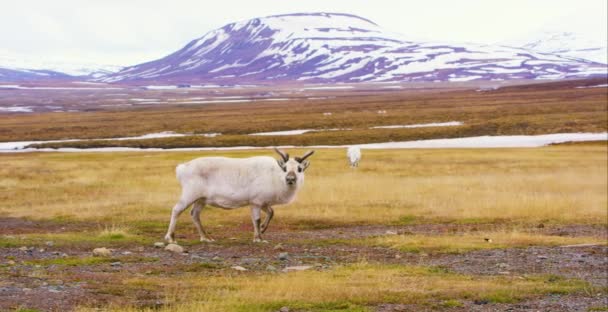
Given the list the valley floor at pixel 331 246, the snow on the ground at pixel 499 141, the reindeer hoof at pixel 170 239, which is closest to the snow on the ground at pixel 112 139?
the snow on the ground at pixel 499 141

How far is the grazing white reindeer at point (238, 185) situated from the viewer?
20.4 m

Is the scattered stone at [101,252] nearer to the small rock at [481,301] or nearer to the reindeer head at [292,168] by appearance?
the reindeer head at [292,168]

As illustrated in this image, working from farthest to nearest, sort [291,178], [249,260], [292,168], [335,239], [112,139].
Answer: [112,139]
[335,239]
[292,168]
[291,178]
[249,260]

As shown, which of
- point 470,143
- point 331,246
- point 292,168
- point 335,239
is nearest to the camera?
point 292,168

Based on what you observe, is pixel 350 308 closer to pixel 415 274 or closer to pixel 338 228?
pixel 415 274

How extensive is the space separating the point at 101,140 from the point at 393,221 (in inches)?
2208

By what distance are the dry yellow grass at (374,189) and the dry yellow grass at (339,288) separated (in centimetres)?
1084

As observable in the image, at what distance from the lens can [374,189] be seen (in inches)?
1368

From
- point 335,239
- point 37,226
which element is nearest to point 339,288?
point 335,239

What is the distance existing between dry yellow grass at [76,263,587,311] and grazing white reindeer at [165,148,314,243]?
182 inches

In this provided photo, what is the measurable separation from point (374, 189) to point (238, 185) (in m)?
15.0

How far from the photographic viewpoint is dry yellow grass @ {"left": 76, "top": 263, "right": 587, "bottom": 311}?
40.3 ft

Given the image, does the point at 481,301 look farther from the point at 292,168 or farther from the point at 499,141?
the point at 499,141

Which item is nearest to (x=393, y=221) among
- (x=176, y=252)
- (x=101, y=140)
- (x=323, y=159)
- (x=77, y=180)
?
(x=176, y=252)
